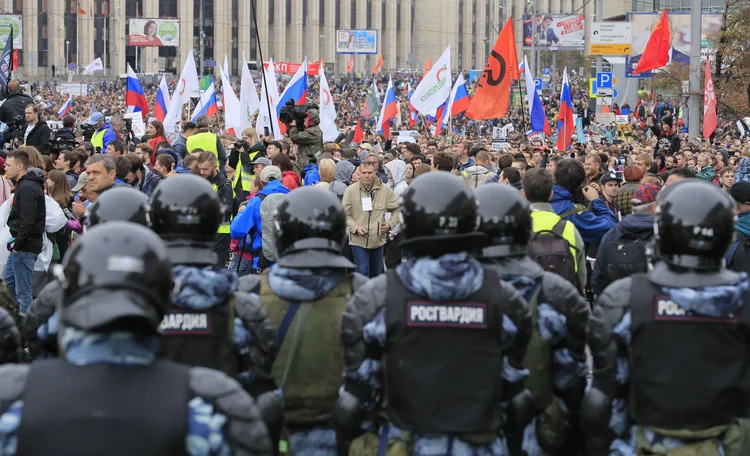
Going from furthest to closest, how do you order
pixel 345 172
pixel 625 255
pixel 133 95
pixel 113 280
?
pixel 133 95 < pixel 345 172 < pixel 625 255 < pixel 113 280

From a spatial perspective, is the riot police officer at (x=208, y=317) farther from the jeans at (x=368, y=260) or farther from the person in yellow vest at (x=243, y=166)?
the person in yellow vest at (x=243, y=166)

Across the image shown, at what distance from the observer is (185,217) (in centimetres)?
441

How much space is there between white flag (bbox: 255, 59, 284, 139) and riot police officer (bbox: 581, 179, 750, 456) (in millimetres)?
13430

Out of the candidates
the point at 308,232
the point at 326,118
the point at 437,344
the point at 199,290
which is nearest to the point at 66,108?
the point at 326,118

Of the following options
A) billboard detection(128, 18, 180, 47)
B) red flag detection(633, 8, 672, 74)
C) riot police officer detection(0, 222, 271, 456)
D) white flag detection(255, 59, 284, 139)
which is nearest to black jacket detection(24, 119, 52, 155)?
white flag detection(255, 59, 284, 139)

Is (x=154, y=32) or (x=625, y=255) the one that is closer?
(x=625, y=255)

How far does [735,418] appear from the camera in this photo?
13.0ft

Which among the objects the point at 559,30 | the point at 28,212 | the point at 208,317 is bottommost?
the point at 28,212

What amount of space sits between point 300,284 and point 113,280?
81.5 inches

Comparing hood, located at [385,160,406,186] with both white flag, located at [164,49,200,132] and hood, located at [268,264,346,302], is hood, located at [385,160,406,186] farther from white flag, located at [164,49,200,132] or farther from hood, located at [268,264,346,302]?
hood, located at [268,264,346,302]

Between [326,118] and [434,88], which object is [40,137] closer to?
[326,118]

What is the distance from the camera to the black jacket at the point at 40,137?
46.9ft

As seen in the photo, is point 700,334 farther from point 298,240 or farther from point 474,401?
point 298,240

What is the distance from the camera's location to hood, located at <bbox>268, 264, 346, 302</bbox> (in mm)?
4652
